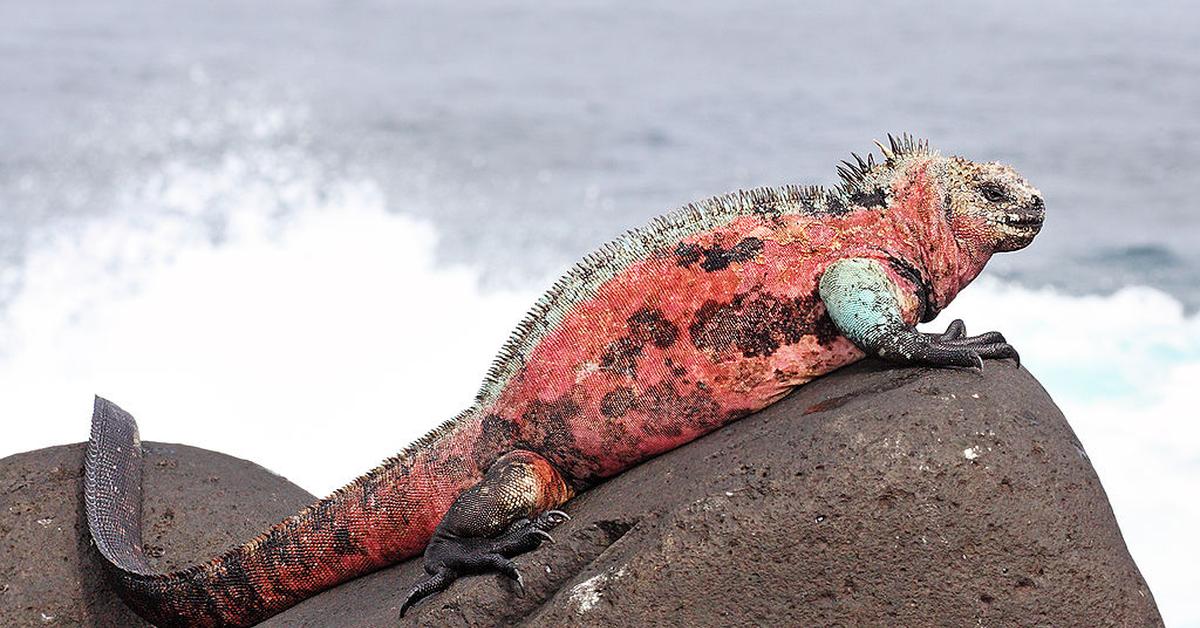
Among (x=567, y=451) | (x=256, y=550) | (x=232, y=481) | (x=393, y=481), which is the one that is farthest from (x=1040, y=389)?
(x=232, y=481)

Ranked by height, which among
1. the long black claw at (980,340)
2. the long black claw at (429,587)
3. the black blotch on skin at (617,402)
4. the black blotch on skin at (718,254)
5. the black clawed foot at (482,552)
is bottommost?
the long black claw at (429,587)

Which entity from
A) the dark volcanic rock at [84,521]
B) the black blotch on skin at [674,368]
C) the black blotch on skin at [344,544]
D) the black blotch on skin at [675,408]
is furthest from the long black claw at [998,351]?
the dark volcanic rock at [84,521]

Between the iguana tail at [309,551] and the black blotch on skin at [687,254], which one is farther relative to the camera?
the iguana tail at [309,551]

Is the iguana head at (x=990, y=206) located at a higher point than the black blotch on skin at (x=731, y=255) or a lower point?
higher

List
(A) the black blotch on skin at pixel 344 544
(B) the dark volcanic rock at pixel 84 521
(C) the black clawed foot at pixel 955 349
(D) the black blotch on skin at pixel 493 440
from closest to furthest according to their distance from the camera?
1. (C) the black clawed foot at pixel 955 349
2. (D) the black blotch on skin at pixel 493 440
3. (A) the black blotch on skin at pixel 344 544
4. (B) the dark volcanic rock at pixel 84 521

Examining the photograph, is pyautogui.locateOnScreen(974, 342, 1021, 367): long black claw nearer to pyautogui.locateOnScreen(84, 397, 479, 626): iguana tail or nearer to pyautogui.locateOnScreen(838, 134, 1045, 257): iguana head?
pyautogui.locateOnScreen(838, 134, 1045, 257): iguana head

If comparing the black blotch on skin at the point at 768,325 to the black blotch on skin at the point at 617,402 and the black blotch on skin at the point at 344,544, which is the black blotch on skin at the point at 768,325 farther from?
the black blotch on skin at the point at 344,544

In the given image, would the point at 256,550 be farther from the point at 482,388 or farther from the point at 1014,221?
the point at 1014,221
